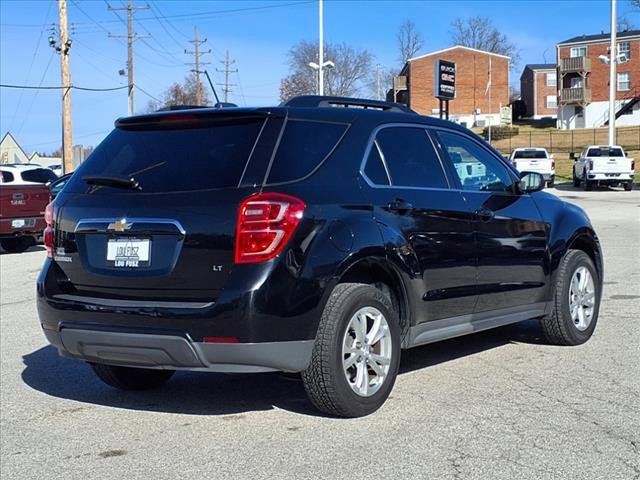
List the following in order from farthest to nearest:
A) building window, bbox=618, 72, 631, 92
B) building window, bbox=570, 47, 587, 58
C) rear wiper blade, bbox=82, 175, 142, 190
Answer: building window, bbox=570, 47, 587, 58 < building window, bbox=618, 72, 631, 92 < rear wiper blade, bbox=82, 175, 142, 190

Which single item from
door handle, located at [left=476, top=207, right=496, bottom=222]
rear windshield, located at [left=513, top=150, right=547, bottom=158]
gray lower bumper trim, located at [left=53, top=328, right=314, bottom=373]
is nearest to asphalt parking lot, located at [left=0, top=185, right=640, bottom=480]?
gray lower bumper trim, located at [left=53, top=328, right=314, bottom=373]

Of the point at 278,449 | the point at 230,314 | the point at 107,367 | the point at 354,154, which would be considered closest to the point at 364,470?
the point at 278,449

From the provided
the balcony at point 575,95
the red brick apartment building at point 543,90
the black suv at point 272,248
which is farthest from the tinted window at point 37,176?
the red brick apartment building at point 543,90

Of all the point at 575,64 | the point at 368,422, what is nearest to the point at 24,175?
the point at 368,422

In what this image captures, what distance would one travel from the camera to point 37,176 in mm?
18922

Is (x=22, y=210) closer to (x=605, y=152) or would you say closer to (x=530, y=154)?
(x=530, y=154)

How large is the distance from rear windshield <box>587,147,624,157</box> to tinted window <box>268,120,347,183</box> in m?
33.0

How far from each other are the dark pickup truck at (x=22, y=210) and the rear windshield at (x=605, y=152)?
25.7m

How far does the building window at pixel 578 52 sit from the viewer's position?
7475cm

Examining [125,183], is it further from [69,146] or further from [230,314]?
[69,146]

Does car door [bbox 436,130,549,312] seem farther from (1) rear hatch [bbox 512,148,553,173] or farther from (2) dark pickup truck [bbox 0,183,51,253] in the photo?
(1) rear hatch [bbox 512,148,553,173]

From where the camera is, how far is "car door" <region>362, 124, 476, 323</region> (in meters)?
Answer: 5.08

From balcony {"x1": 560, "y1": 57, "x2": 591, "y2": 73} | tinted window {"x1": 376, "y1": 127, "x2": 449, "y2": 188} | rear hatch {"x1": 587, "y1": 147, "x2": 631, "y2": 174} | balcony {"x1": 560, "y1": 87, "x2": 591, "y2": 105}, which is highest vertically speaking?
balcony {"x1": 560, "y1": 57, "x2": 591, "y2": 73}

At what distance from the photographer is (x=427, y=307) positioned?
5.31m
